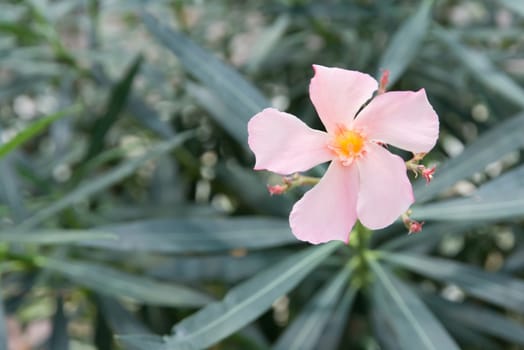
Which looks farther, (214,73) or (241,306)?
(214,73)

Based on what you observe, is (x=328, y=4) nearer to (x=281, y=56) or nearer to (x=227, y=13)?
(x=281, y=56)

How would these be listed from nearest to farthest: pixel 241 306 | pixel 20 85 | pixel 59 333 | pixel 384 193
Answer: pixel 384 193, pixel 241 306, pixel 59 333, pixel 20 85

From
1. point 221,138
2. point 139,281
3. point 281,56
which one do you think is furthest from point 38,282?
point 281,56

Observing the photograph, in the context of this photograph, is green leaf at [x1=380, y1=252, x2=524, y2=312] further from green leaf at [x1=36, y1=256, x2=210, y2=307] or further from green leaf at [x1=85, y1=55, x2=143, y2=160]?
green leaf at [x1=85, y1=55, x2=143, y2=160]

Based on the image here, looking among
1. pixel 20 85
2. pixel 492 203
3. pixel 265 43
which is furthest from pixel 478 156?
pixel 20 85

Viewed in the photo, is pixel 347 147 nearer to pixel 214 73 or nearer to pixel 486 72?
pixel 214 73

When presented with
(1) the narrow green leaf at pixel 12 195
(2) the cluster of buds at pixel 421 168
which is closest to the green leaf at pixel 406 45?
(2) the cluster of buds at pixel 421 168
